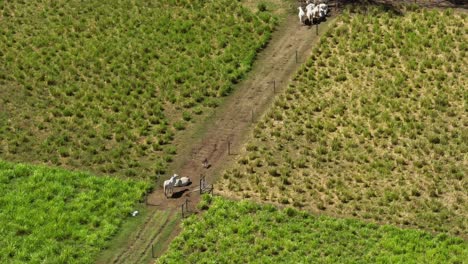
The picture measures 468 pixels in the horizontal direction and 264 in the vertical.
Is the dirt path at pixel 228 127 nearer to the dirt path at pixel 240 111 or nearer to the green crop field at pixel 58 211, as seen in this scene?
the dirt path at pixel 240 111

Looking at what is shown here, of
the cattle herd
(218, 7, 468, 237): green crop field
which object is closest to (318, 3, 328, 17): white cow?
the cattle herd

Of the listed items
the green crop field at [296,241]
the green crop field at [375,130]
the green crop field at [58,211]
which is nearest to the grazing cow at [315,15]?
the green crop field at [375,130]

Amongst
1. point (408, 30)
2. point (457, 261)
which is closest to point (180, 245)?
point (457, 261)

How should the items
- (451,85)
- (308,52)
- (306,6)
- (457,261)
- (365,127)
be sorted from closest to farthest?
(457,261) → (365,127) → (451,85) → (308,52) → (306,6)

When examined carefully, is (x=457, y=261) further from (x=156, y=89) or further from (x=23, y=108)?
(x=23, y=108)

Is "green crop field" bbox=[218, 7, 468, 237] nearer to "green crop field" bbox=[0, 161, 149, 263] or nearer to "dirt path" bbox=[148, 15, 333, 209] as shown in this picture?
"dirt path" bbox=[148, 15, 333, 209]

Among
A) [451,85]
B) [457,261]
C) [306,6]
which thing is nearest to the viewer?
[457,261]

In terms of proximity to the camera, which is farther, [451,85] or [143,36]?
[143,36]

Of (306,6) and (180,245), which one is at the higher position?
(306,6)

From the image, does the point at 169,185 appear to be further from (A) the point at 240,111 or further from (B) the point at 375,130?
(B) the point at 375,130
